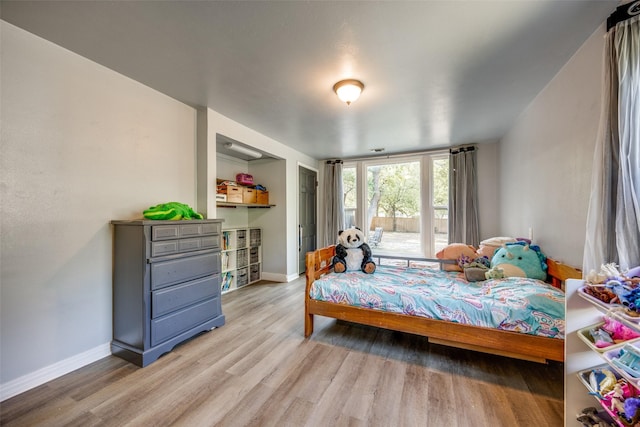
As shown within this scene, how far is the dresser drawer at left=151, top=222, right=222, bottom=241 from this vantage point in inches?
78.5

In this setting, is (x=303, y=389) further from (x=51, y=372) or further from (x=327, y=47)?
(x=327, y=47)

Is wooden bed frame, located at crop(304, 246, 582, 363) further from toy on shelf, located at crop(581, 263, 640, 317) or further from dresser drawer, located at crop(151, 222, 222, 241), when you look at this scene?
dresser drawer, located at crop(151, 222, 222, 241)

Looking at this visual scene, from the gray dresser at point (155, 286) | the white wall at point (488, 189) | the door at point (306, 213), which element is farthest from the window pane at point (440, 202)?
the gray dresser at point (155, 286)

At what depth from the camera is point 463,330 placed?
182cm

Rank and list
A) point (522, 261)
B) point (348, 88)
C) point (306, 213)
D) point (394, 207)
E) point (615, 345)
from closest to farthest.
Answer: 1. point (615, 345)
2. point (348, 88)
3. point (522, 261)
4. point (394, 207)
5. point (306, 213)

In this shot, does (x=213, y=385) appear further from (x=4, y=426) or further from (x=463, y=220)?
(x=463, y=220)

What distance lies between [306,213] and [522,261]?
3469mm

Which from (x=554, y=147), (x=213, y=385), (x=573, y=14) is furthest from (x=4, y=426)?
(x=554, y=147)

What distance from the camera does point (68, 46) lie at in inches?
70.2

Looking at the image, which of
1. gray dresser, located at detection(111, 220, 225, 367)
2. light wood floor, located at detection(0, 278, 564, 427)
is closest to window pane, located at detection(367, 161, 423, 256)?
light wood floor, located at detection(0, 278, 564, 427)

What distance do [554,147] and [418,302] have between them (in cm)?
182

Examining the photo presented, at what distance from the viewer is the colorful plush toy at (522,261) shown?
223cm

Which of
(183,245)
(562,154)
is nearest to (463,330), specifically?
(562,154)

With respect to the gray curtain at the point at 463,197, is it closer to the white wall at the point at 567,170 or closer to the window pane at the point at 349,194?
the white wall at the point at 567,170
